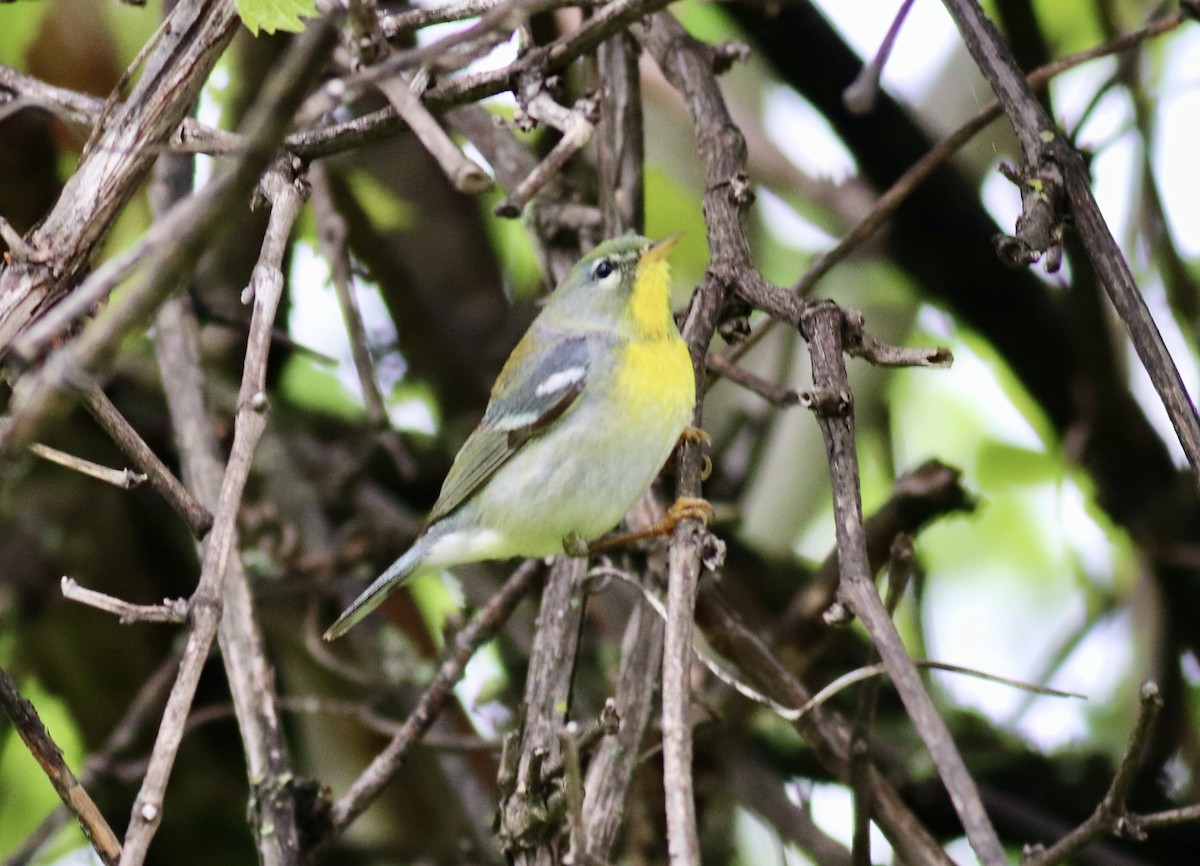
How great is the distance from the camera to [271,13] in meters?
2.07

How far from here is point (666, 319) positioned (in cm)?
361

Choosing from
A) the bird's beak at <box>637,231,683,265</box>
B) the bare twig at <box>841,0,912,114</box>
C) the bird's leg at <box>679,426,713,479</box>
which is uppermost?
the bare twig at <box>841,0,912,114</box>

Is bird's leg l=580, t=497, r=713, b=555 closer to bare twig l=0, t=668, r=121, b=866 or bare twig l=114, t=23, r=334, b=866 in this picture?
bare twig l=114, t=23, r=334, b=866

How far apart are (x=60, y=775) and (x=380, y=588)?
1.26 meters

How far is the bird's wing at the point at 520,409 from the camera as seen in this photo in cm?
338

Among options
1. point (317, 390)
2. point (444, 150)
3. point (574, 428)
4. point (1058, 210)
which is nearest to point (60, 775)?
point (444, 150)

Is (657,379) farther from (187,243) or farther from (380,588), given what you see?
(187,243)

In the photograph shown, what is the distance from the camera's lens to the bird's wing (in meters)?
3.38

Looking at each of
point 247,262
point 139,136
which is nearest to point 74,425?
point 247,262

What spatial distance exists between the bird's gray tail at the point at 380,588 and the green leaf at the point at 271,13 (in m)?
1.41

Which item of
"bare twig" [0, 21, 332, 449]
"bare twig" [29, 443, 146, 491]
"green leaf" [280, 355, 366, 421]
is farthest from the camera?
"green leaf" [280, 355, 366, 421]

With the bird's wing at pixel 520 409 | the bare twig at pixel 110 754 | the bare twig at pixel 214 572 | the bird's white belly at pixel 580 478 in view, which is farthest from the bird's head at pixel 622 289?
the bare twig at pixel 110 754

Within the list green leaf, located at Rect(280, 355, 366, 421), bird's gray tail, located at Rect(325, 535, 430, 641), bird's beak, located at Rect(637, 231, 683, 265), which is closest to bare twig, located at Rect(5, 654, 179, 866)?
bird's gray tail, located at Rect(325, 535, 430, 641)

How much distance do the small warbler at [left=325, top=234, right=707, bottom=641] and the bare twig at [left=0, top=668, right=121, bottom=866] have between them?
101 cm
